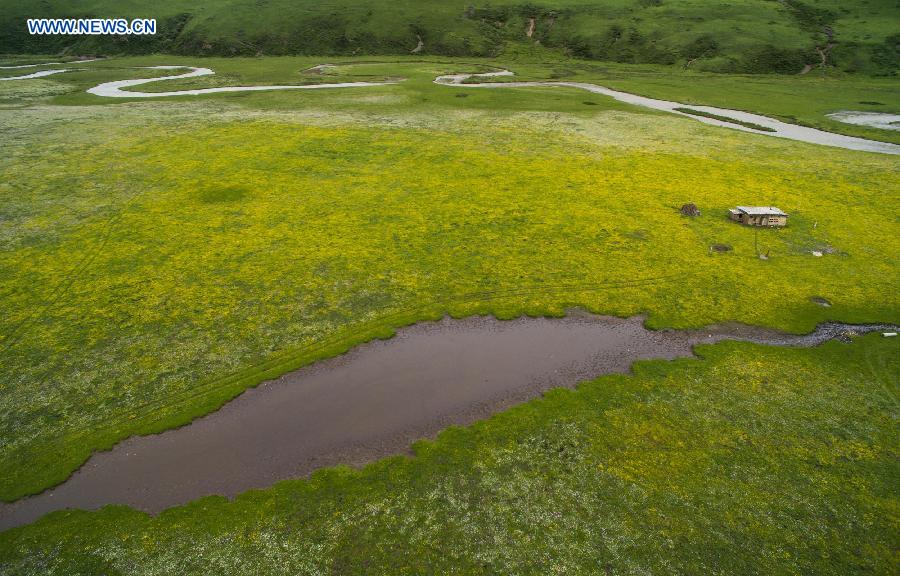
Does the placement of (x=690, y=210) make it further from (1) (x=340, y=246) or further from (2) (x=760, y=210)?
(1) (x=340, y=246)

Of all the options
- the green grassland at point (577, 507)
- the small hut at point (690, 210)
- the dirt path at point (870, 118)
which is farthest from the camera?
the dirt path at point (870, 118)


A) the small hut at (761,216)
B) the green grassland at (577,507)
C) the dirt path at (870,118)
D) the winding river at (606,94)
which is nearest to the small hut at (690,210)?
the small hut at (761,216)

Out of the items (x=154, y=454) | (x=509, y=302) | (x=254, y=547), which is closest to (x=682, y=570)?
(x=254, y=547)

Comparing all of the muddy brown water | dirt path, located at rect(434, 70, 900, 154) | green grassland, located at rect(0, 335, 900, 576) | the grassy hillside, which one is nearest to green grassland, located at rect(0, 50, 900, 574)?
green grassland, located at rect(0, 335, 900, 576)

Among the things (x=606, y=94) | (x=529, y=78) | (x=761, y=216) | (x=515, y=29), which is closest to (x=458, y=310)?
(x=761, y=216)

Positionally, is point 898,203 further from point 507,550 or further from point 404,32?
→ point 404,32

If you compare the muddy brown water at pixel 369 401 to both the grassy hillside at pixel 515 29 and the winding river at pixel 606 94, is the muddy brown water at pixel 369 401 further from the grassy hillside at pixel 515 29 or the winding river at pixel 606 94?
the grassy hillside at pixel 515 29
